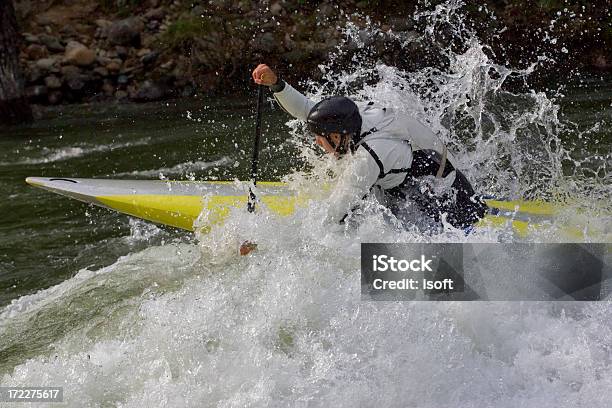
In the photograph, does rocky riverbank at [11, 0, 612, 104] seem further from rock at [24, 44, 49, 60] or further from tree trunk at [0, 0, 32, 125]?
tree trunk at [0, 0, 32, 125]

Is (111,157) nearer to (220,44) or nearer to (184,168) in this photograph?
(184,168)

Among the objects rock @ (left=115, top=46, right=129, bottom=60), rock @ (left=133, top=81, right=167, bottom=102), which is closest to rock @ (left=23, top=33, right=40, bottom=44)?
rock @ (left=115, top=46, right=129, bottom=60)

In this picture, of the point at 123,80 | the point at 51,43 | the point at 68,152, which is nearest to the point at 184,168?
the point at 68,152

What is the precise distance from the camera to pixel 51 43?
12.7m

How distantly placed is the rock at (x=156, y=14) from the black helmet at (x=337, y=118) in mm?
9778

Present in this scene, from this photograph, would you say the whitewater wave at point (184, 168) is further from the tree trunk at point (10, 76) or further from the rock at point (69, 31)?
the rock at point (69, 31)

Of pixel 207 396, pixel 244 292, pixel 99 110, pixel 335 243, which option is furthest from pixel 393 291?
pixel 99 110

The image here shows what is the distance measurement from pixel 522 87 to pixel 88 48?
7193mm

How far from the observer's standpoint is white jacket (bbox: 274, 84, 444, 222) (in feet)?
13.4

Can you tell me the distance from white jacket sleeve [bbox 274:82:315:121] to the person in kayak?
27.9 inches

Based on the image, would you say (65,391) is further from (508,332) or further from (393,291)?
(508,332)

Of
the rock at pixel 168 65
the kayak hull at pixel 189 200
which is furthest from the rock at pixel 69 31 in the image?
the kayak hull at pixel 189 200

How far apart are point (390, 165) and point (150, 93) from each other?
27.4 ft

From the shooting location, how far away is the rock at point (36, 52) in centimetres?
1241
